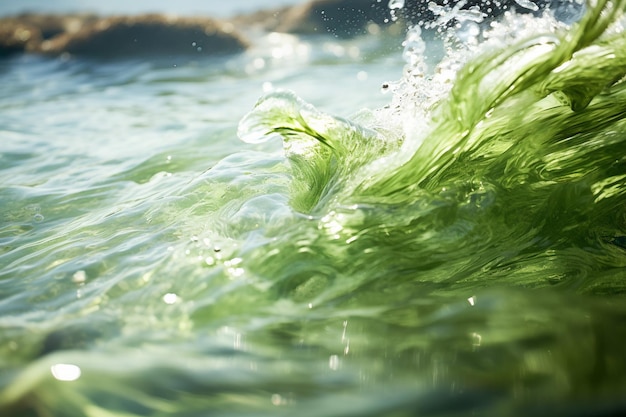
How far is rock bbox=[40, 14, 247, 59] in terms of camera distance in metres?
9.90

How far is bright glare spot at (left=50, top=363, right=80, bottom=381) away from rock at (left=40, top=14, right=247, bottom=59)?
8.66 meters

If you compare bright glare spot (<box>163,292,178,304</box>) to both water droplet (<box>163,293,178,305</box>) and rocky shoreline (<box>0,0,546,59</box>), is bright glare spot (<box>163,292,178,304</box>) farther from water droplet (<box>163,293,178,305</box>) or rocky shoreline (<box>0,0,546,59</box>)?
rocky shoreline (<box>0,0,546,59</box>)

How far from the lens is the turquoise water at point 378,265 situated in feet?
4.96

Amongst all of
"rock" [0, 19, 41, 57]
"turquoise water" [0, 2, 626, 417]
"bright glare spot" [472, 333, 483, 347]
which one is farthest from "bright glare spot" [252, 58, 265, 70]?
"bright glare spot" [472, 333, 483, 347]

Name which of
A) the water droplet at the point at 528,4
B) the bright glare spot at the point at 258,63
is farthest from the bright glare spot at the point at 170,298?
the bright glare spot at the point at 258,63

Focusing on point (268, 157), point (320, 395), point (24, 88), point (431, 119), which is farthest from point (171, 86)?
point (320, 395)

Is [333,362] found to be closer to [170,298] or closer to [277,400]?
[277,400]

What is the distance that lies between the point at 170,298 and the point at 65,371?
1.31ft

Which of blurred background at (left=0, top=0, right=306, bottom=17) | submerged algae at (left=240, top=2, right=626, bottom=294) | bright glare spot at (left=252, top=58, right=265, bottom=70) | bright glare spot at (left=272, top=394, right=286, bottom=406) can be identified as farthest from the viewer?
blurred background at (left=0, top=0, right=306, bottom=17)

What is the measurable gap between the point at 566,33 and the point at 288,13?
11.2 m

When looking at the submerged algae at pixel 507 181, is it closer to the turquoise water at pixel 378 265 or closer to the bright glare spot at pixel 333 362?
the turquoise water at pixel 378 265

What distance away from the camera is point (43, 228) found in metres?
2.85

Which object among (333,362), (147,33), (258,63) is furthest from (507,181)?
(147,33)

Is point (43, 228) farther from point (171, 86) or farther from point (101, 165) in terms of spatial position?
point (171, 86)
